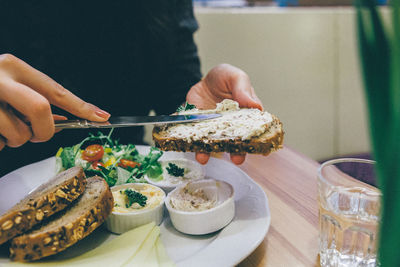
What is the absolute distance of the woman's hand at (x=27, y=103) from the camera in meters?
1.02

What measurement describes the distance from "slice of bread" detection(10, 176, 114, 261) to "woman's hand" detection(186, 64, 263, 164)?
41 centimetres

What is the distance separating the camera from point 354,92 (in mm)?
3309

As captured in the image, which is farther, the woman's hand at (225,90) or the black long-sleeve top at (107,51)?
the black long-sleeve top at (107,51)

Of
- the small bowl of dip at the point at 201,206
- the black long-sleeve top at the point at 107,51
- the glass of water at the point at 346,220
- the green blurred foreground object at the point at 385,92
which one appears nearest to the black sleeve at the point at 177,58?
the black long-sleeve top at the point at 107,51

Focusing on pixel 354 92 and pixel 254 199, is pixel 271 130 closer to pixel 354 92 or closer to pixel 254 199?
pixel 254 199

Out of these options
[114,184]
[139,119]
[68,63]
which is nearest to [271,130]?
[139,119]

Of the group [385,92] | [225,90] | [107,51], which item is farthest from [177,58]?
[385,92]

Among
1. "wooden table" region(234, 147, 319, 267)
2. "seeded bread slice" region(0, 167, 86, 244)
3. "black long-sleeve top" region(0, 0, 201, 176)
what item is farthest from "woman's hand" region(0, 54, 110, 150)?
"black long-sleeve top" region(0, 0, 201, 176)

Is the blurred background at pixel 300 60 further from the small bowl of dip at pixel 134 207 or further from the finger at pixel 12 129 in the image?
the finger at pixel 12 129

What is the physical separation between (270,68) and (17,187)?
246cm

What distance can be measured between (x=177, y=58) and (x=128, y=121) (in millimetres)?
1154

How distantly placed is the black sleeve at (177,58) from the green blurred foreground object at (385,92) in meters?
1.89

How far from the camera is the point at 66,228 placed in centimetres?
101

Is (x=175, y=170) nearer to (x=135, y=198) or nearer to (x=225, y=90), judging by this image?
(x=135, y=198)
